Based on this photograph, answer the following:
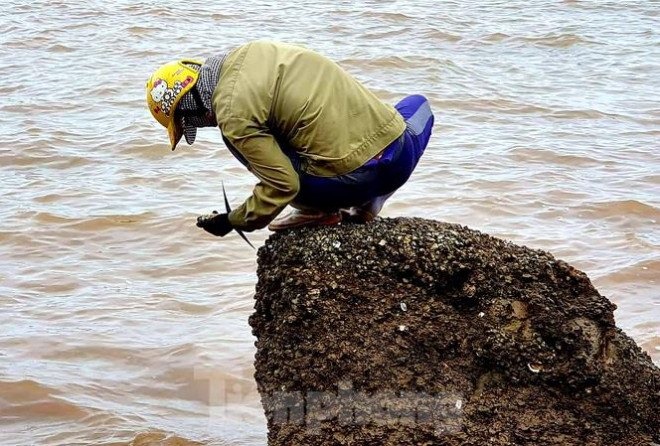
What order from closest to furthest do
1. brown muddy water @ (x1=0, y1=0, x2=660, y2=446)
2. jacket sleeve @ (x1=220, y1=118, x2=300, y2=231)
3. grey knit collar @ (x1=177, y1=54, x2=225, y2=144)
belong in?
jacket sleeve @ (x1=220, y1=118, x2=300, y2=231)
grey knit collar @ (x1=177, y1=54, x2=225, y2=144)
brown muddy water @ (x1=0, y1=0, x2=660, y2=446)

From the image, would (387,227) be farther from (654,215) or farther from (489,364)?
(654,215)

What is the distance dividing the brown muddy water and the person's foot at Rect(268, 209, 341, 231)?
1.67 meters

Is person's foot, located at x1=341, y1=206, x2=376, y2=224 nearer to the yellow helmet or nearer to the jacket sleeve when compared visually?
the jacket sleeve

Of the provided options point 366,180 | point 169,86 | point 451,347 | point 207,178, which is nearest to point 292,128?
point 366,180

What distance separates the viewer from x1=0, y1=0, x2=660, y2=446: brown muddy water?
574 centimetres

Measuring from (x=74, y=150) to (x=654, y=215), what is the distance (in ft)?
17.5

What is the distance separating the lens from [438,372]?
139 inches

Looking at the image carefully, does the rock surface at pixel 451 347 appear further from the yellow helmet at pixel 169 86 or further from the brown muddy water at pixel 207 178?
the brown muddy water at pixel 207 178

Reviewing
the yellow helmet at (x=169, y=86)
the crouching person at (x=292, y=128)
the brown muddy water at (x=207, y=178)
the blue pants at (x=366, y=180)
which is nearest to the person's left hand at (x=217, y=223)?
the crouching person at (x=292, y=128)

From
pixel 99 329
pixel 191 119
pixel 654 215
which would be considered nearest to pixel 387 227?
pixel 191 119

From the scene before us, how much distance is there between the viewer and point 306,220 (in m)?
3.67

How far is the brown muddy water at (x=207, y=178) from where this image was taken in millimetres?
5738

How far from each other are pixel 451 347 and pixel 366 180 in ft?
2.18

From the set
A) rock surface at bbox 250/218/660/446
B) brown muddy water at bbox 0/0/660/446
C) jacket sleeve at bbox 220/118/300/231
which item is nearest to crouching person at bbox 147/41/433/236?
jacket sleeve at bbox 220/118/300/231
